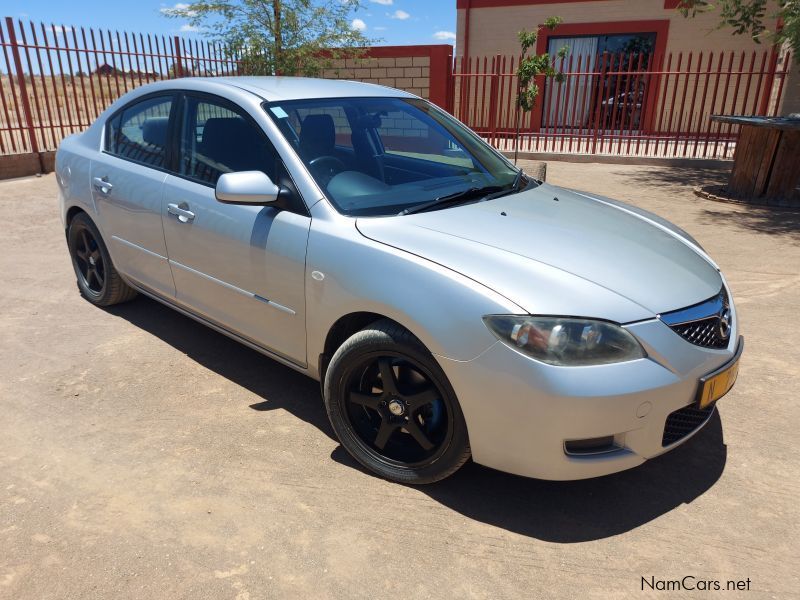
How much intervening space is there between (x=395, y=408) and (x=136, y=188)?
2300 mm

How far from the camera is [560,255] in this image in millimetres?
2465

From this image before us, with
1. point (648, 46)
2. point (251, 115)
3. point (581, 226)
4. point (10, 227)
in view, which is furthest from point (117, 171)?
point (648, 46)

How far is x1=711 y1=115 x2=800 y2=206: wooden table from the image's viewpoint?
798 centimetres

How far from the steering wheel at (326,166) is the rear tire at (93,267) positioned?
213cm

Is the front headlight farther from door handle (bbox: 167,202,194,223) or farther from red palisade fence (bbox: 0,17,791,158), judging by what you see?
red palisade fence (bbox: 0,17,791,158)

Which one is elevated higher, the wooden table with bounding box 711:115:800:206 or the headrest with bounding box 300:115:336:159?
the headrest with bounding box 300:115:336:159

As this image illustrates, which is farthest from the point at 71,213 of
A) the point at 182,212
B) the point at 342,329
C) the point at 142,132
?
the point at 342,329

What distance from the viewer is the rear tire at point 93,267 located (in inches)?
172

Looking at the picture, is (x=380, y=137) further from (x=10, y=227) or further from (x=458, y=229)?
(x=10, y=227)

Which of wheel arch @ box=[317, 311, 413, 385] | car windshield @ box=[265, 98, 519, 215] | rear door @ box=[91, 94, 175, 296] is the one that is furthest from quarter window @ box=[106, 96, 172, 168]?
wheel arch @ box=[317, 311, 413, 385]

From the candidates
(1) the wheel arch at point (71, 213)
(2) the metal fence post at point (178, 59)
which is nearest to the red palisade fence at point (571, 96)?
(2) the metal fence post at point (178, 59)

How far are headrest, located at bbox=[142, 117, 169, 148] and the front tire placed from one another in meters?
2.00

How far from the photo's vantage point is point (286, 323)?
2.96m

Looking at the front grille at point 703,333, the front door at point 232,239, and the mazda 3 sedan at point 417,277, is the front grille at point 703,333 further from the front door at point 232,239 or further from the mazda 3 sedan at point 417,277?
the front door at point 232,239
